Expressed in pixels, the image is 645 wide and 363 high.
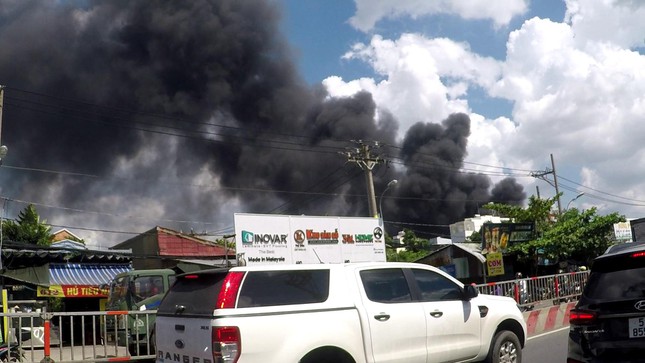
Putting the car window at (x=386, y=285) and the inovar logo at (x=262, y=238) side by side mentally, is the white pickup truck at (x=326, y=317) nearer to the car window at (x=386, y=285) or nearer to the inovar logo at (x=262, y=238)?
the car window at (x=386, y=285)

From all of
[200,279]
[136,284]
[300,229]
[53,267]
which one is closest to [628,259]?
[200,279]

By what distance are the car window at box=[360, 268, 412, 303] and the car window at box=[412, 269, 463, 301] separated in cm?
22

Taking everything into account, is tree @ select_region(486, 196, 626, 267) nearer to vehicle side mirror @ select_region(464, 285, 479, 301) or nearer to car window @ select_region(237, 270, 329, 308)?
vehicle side mirror @ select_region(464, 285, 479, 301)

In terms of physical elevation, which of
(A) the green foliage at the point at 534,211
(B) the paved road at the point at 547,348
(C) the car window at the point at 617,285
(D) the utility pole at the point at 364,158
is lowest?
(B) the paved road at the point at 547,348

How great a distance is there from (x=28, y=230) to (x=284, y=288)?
32631 millimetres

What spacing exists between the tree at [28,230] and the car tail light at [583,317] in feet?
105

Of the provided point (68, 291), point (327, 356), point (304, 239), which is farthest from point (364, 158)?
point (327, 356)

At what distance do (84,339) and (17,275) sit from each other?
14.3m

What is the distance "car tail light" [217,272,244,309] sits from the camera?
5.28 m

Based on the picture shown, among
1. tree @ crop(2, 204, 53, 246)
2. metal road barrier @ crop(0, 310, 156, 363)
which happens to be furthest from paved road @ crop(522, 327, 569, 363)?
tree @ crop(2, 204, 53, 246)

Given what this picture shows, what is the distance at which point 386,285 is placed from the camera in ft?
21.1

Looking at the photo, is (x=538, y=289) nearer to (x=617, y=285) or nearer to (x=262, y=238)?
(x=262, y=238)

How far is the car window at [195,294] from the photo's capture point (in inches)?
215

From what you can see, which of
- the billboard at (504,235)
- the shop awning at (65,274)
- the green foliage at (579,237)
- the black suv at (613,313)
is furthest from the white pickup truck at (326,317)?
the billboard at (504,235)
